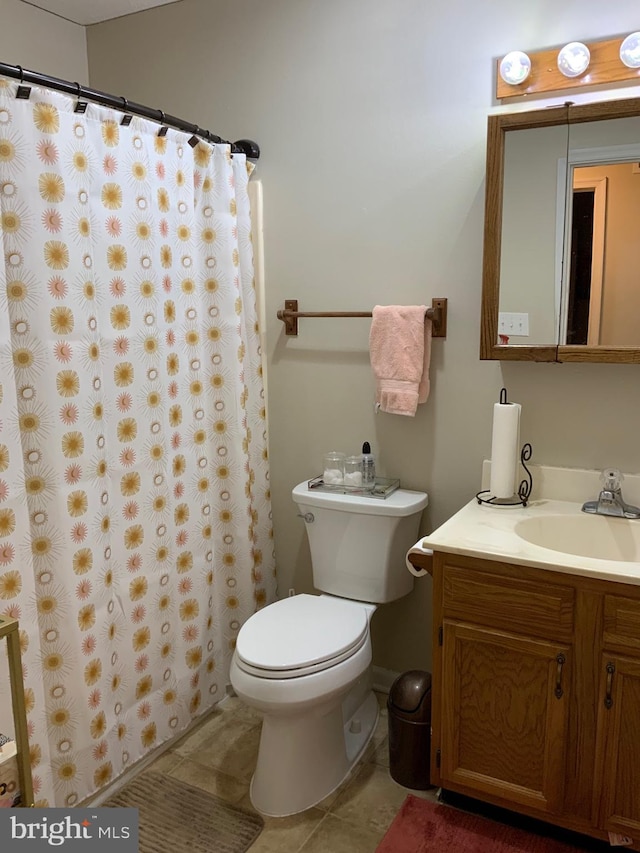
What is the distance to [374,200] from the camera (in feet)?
7.66

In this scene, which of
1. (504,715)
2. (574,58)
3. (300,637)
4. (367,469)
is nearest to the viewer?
(504,715)

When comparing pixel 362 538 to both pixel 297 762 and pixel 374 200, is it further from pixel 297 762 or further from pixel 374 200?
pixel 374 200

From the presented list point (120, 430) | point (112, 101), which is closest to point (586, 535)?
point (120, 430)

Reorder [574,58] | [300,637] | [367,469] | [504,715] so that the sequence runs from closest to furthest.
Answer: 1. [504,715]
2. [574,58]
3. [300,637]
4. [367,469]

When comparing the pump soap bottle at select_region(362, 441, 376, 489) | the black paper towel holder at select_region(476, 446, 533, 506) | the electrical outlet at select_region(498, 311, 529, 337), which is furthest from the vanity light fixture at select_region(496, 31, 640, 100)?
the pump soap bottle at select_region(362, 441, 376, 489)

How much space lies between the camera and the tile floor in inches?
75.2

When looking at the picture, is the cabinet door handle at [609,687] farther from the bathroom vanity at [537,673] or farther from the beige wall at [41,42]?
the beige wall at [41,42]

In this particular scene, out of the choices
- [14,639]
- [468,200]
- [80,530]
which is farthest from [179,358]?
[14,639]

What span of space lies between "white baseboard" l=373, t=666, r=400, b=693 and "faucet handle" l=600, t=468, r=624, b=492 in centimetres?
107

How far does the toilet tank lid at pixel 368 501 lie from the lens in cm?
223

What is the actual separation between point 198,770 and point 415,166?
80.2 inches

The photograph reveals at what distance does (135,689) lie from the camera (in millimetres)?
2168

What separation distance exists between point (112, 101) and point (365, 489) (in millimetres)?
1384

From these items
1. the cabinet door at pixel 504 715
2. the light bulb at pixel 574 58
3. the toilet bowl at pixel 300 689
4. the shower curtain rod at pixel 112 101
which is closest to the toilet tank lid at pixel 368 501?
the toilet bowl at pixel 300 689
